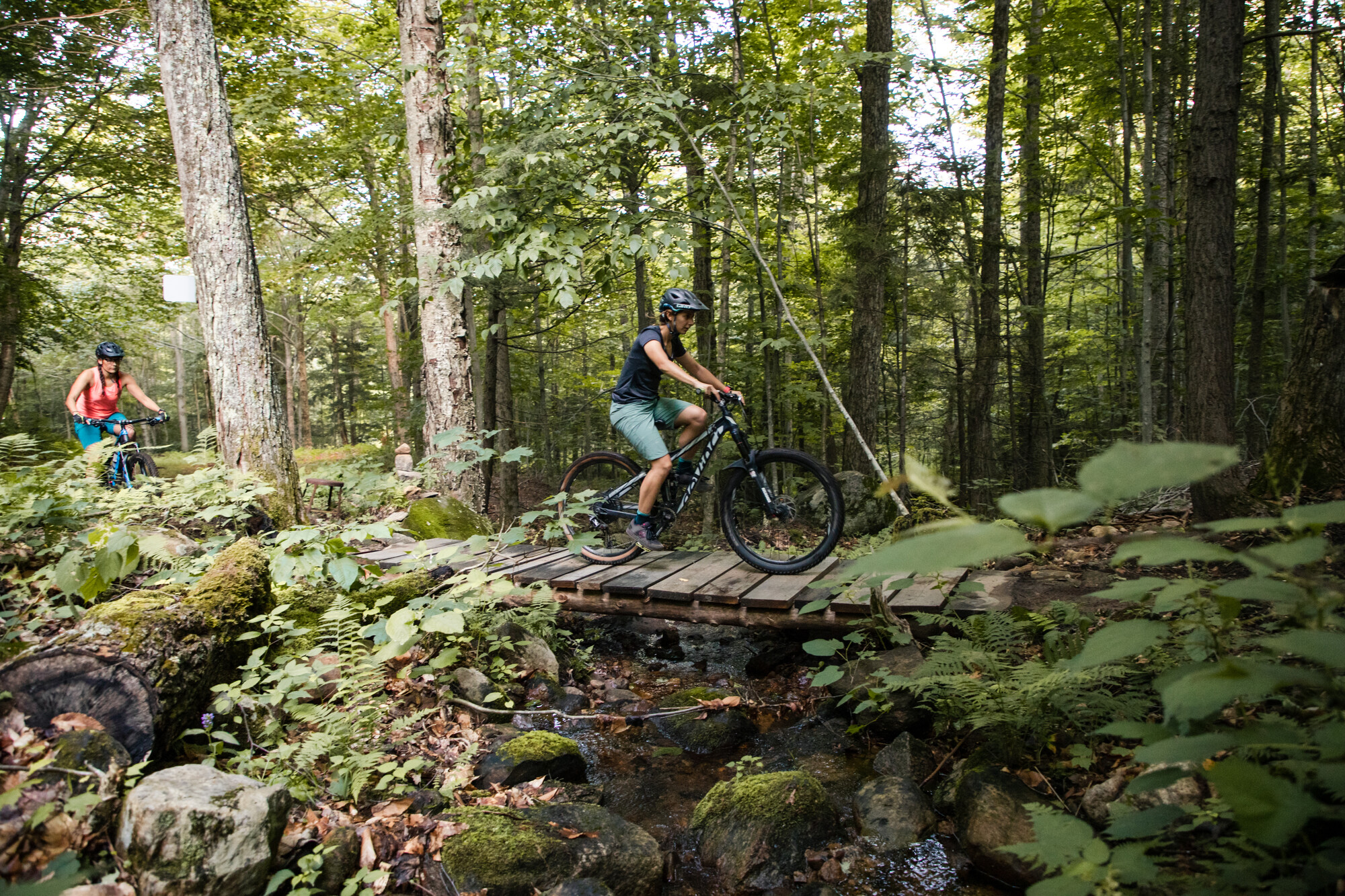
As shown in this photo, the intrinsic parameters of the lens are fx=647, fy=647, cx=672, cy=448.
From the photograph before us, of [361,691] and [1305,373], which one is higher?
[1305,373]

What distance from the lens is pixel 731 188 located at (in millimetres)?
9320

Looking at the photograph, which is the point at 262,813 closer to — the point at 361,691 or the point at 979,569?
the point at 361,691

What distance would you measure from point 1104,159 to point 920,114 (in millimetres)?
5184

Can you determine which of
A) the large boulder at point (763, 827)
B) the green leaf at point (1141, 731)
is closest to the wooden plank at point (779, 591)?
the large boulder at point (763, 827)

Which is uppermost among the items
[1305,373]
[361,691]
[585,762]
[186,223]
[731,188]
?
[731,188]

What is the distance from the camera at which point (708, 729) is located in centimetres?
408

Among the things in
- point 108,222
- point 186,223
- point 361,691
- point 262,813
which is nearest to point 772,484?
point 361,691

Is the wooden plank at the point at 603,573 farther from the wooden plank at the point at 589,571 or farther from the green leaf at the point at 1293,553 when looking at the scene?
the green leaf at the point at 1293,553

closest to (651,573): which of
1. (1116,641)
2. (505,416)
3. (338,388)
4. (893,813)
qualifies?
(893,813)

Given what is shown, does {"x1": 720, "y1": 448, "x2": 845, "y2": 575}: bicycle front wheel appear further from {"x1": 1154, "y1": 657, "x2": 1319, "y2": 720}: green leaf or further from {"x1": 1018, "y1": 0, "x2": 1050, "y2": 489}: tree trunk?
{"x1": 1018, "y1": 0, "x2": 1050, "y2": 489}: tree trunk

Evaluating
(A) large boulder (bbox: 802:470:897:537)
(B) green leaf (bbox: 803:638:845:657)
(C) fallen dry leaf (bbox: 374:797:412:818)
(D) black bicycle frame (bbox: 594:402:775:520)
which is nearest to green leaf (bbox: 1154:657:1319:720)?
(B) green leaf (bbox: 803:638:845:657)

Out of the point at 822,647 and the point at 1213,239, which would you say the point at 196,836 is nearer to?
the point at 822,647

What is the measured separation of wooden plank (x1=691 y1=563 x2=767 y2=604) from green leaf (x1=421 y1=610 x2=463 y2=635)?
7.39 ft

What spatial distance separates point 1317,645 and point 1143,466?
0.45 meters
